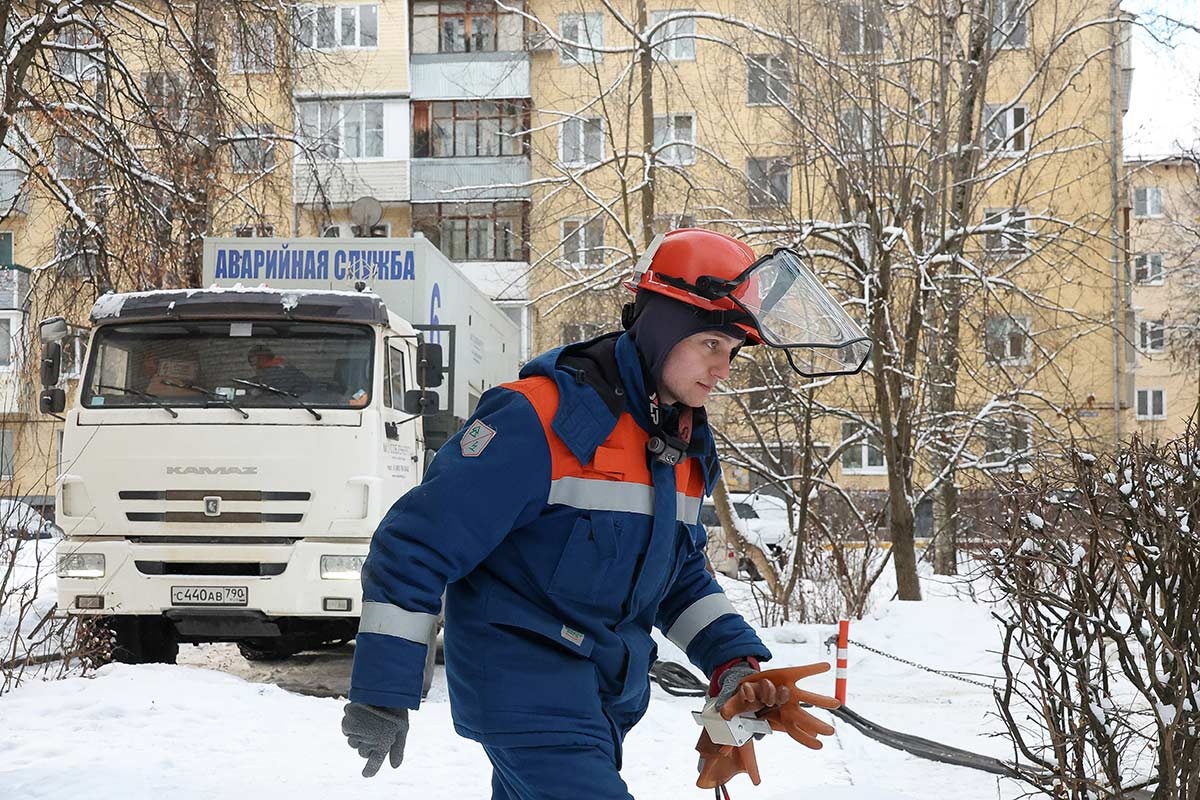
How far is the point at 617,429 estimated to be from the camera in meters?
3.15

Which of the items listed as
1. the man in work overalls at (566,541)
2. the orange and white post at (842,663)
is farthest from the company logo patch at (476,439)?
the orange and white post at (842,663)

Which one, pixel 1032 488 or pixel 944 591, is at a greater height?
pixel 1032 488

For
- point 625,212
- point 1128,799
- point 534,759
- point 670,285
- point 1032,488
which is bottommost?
point 1128,799

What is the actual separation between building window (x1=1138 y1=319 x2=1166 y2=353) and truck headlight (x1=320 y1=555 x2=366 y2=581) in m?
11.9

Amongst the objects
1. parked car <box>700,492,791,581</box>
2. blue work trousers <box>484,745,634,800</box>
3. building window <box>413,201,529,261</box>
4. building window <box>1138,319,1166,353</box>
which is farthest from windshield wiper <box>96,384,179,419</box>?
building window <box>413,201,529,261</box>

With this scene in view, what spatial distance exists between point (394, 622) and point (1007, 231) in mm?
14787

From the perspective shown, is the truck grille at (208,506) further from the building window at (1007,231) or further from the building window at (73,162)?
the building window at (1007,231)

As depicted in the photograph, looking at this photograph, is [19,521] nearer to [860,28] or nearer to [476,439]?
[476,439]

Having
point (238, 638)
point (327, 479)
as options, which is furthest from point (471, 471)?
point (238, 638)

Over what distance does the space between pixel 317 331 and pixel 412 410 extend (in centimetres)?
90

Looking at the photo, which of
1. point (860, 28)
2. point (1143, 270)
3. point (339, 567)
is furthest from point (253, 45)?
point (1143, 270)

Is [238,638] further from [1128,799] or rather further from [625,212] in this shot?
[625,212]

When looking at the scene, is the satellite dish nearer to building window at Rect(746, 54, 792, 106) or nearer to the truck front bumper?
the truck front bumper

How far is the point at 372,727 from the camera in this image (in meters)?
2.79
